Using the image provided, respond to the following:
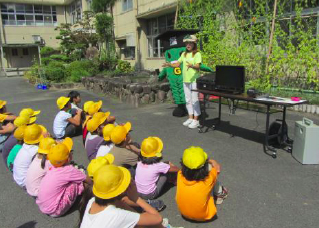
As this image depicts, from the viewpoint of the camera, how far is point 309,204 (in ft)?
9.96

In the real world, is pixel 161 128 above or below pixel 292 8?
below

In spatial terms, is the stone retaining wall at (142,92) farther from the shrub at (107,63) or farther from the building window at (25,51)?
the building window at (25,51)

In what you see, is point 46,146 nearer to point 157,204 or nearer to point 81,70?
point 157,204

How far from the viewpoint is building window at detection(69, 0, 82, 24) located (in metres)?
27.8

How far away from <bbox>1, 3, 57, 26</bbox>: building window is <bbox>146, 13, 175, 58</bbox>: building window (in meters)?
19.4

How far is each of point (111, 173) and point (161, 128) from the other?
444 cm

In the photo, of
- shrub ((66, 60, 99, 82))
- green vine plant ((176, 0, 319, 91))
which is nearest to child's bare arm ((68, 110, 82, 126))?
green vine plant ((176, 0, 319, 91))

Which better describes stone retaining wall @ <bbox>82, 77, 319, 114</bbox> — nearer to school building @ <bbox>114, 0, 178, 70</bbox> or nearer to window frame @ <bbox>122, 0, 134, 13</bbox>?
school building @ <bbox>114, 0, 178, 70</bbox>

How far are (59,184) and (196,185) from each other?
1430 millimetres

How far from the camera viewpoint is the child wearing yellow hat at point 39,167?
121 inches

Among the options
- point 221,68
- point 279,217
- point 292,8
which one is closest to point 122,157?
point 279,217

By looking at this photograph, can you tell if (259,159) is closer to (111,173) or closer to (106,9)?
(111,173)

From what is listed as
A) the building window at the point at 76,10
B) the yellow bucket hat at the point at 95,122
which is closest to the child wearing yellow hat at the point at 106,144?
the yellow bucket hat at the point at 95,122

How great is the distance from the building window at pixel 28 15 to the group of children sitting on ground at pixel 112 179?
30972mm
